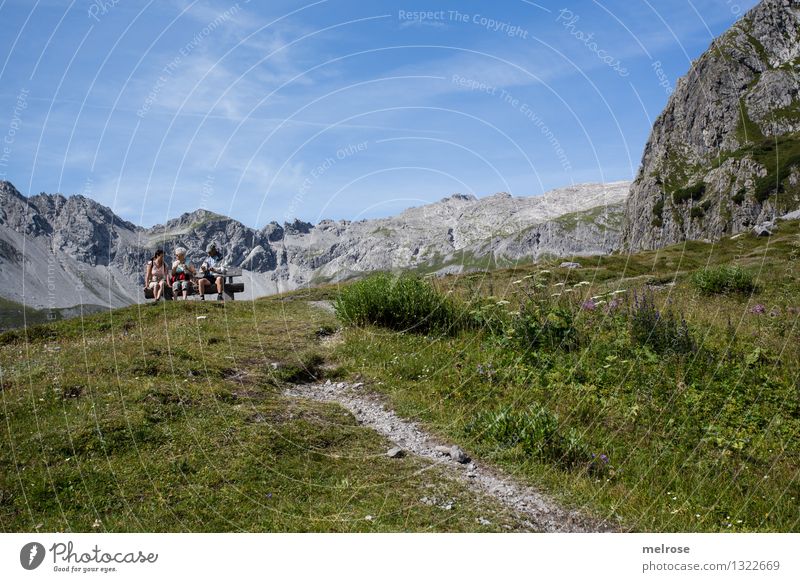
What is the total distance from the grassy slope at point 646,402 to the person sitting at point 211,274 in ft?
36.0

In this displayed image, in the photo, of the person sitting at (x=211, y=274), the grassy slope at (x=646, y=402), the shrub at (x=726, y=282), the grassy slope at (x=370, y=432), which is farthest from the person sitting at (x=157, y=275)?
the shrub at (x=726, y=282)

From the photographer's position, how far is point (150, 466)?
6.62 metres

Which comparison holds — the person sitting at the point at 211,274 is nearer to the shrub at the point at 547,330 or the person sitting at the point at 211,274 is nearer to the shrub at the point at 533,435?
the shrub at the point at 547,330

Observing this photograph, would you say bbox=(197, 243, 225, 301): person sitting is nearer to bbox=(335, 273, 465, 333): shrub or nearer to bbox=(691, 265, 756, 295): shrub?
bbox=(335, 273, 465, 333): shrub

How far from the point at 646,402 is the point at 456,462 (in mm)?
3509

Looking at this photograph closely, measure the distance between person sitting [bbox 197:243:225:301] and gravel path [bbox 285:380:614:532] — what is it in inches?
519

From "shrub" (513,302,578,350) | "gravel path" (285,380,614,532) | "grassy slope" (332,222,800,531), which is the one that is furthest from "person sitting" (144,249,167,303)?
"shrub" (513,302,578,350)

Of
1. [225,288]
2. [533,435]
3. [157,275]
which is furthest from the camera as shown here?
[225,288]

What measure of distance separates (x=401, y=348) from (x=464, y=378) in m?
2.48

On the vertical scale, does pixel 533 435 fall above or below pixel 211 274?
below

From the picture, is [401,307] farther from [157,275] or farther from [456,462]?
[157,275]

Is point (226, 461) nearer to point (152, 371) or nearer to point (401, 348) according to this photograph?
point (152, 371)

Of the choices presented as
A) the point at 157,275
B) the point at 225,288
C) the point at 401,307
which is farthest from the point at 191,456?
the point at 225,288

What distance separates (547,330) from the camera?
37.7 feet
